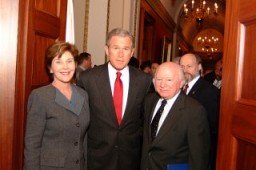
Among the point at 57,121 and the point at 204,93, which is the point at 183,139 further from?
the point at 204,93

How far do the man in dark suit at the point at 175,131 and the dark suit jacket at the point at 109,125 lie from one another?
38cm

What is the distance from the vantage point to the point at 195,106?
93.9 inches

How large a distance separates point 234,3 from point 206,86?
1642 millimetres

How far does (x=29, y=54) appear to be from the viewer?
2.27 meters

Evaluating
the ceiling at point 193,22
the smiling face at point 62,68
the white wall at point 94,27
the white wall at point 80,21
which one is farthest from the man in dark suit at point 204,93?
the ceiling at point 193,22

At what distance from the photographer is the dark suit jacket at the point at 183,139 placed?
2.34 meters

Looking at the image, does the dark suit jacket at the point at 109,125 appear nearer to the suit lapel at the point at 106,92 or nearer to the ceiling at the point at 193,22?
the suit lapel at the point at 106,92

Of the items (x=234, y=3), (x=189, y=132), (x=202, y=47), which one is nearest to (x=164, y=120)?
(x=189, y=132)

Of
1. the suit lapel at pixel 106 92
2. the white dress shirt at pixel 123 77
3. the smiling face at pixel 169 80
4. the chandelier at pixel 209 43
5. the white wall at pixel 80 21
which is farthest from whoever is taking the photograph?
the chandelier at pixel 209 43

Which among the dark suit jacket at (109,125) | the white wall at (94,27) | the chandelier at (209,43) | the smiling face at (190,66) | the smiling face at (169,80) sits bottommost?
the dark suit jacket at (109,125)

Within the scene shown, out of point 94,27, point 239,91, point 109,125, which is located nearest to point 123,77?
point 109,125

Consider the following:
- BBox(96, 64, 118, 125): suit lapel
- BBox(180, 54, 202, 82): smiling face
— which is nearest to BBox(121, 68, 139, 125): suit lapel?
BBox(96, 64, 118, 125): suit lapel

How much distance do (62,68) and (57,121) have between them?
0.38m

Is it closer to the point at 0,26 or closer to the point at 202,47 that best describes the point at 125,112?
the point at 0,26
